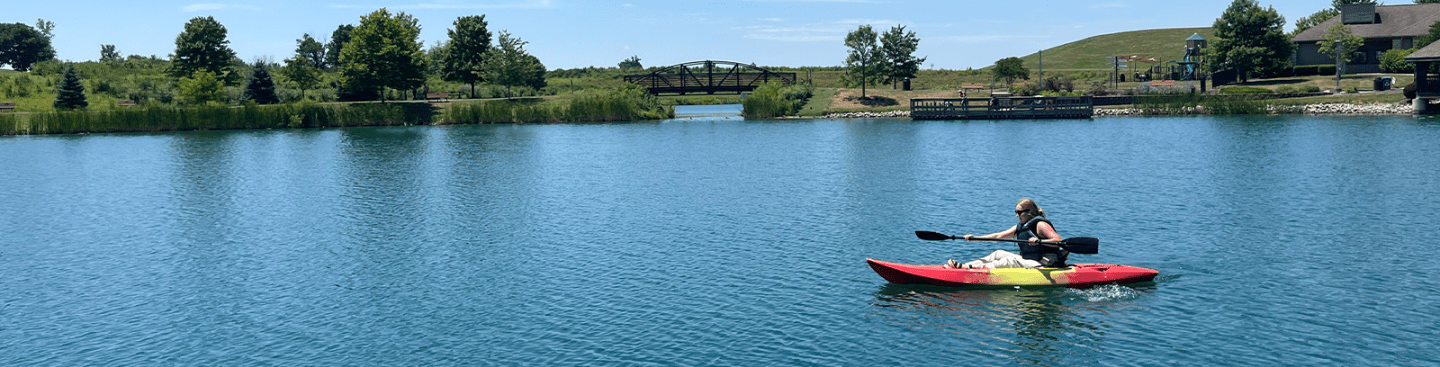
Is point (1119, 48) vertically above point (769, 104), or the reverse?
point (1119, 48)

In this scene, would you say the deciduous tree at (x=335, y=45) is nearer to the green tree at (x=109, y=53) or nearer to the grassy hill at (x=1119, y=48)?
the green tree at (x=109, y=53)

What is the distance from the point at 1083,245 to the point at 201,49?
103 m

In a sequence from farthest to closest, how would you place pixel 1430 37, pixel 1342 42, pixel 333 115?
pixel 333 115
pixel 1342 42
pixel 1430 37

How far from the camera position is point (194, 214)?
37469 millimetres

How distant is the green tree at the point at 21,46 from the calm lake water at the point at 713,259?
98.8 meters

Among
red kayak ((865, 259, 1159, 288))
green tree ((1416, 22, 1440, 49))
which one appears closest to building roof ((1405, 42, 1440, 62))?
green tree ((1416, 22, 1440, 49))

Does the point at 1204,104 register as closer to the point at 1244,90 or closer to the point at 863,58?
the point at 1244,90

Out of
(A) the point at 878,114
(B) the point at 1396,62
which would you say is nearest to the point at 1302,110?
(B) the point at 1396,62

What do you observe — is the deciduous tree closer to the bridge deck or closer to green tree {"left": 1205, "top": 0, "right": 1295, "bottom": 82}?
the bridge deck

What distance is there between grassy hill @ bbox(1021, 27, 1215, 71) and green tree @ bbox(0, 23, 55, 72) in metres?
139

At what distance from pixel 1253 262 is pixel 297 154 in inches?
2194

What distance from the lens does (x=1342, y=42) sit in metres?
96.4

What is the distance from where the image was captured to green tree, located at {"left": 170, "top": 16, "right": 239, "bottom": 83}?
104 metres

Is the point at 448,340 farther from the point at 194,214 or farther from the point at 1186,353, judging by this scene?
the point at 194,214
